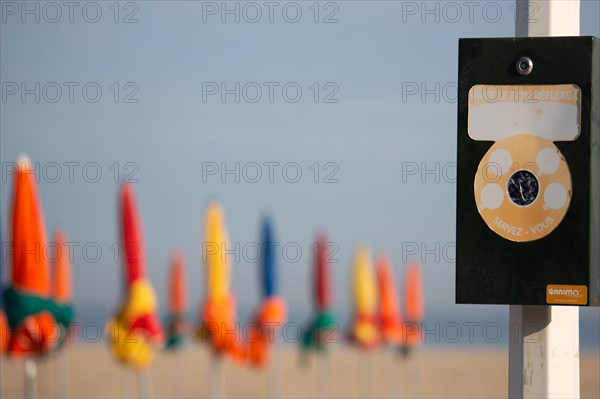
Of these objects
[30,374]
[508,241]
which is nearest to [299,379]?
[30,374]

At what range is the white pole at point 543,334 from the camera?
12.7ft

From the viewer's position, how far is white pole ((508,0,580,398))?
386 cm

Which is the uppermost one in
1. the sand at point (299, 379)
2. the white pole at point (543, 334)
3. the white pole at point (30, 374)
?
the white pole at point (543, 334)

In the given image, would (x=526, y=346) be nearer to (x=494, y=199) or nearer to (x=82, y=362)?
(x=494, y=199)

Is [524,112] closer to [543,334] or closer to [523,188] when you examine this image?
[523,188]

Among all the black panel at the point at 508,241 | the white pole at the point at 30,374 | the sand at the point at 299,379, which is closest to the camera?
the black panel at the point at 508,241

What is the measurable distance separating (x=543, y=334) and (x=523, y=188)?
0.60 metres

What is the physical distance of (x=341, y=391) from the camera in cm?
2086

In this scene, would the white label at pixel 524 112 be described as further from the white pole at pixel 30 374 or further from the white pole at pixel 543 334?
the white pole at pixel 30 374

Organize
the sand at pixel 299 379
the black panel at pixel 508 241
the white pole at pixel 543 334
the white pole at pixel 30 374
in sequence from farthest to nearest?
the sand at pixel 299 379, the white pole at pixel 30 374, the white pole at pixel 543 334, the black panel at pixel 508 241

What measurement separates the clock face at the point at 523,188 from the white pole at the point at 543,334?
1.23 feet

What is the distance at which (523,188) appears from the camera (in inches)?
147

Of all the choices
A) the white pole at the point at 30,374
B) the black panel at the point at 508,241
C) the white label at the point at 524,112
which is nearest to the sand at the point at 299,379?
the white pole at the point at 30,374

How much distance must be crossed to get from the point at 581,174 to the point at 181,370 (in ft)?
28.0
